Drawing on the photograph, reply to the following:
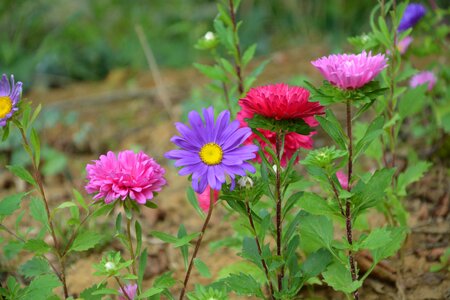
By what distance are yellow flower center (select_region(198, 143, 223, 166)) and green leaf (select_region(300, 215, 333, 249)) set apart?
0.32 metres

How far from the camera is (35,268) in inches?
62.0

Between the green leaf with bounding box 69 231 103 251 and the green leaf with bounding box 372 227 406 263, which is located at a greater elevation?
the green leaf with bounding box 372 227 406 263

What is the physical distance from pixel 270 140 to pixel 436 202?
1159 mm

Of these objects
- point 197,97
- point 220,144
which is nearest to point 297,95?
point 220,144

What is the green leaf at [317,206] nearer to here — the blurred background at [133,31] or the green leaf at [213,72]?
the green leaf at [213,72]

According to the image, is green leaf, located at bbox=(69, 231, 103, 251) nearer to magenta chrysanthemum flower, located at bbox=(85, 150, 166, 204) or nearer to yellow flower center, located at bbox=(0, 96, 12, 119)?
magenta chrysanthemum flower, located at bbox=(85, 150, 166, 204)

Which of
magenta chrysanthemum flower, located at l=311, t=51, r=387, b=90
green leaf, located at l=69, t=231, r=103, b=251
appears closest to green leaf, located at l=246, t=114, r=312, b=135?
magenta chrysanthemum flower, located at l=311, t=51, r=387, b=90

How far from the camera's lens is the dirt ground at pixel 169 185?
6.17ft

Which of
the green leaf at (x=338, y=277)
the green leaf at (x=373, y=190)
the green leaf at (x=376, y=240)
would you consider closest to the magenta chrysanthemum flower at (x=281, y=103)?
the green leaf at (x=373, y=190)

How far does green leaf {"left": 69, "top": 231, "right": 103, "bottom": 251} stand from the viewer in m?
1.50

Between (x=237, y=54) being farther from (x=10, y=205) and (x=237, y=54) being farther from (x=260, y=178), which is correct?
(x=10, y=205)

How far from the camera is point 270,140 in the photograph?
1.46 meters

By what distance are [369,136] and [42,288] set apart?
0.86m

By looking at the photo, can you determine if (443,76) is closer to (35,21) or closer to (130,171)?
(130,171)
